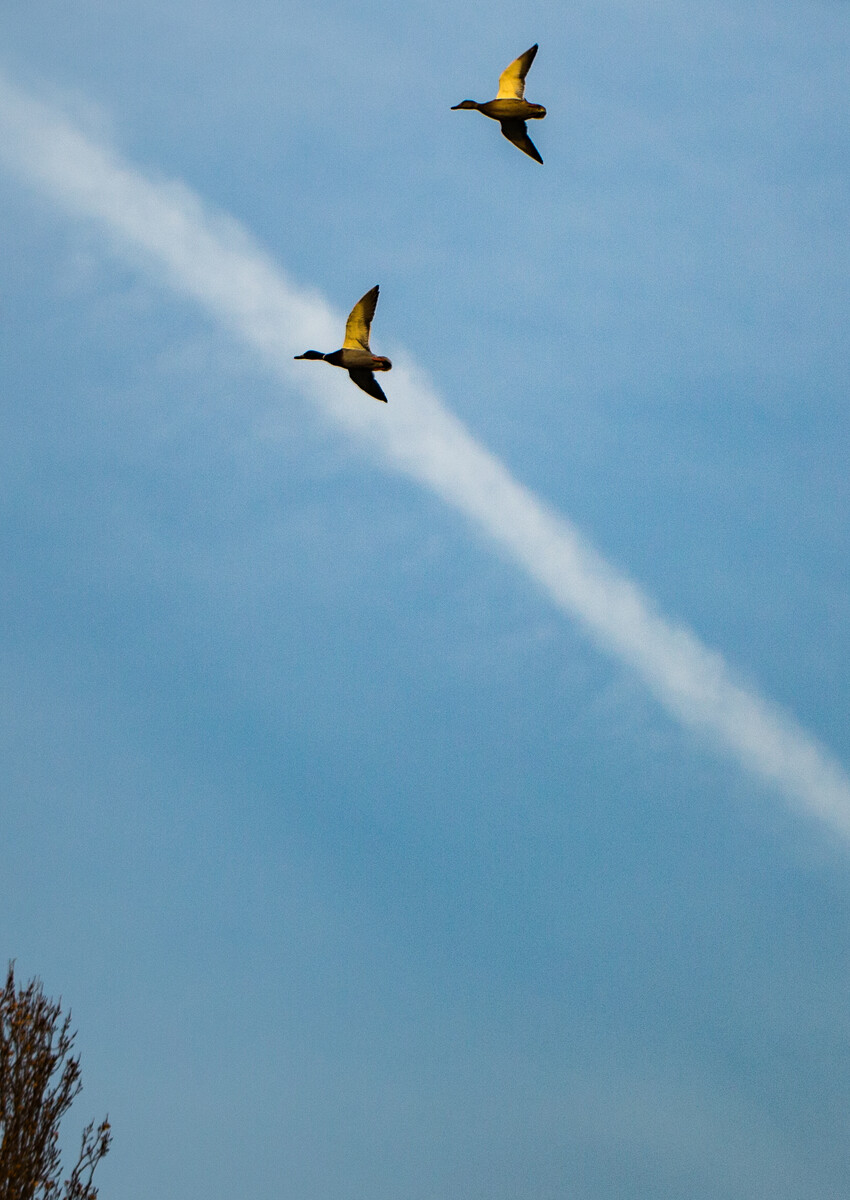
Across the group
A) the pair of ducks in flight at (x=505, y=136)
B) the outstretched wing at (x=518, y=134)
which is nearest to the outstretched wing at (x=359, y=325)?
the pair of ducks in flight at (x=505, y=136)

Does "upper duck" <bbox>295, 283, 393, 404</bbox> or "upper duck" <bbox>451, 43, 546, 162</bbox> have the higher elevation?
"upper duck" <bbox>451, 43, 546, 162</bbox>

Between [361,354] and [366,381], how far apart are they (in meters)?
0.64

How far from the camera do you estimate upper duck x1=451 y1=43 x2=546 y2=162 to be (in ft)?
80.2

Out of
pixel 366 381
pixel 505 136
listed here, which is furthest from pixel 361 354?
pixel 505 136

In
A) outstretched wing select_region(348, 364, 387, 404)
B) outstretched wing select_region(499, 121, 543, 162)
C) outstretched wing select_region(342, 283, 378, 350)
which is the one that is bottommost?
outstretched wing select_region(348, 364, 387, 404)

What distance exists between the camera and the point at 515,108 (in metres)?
24.5

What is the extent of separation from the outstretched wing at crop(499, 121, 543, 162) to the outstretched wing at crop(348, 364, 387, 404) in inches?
240

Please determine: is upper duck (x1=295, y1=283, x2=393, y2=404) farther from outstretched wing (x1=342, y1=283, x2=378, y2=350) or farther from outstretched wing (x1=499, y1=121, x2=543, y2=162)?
outstretched wing (x1=499, y1=121, x2=543, y2=162)

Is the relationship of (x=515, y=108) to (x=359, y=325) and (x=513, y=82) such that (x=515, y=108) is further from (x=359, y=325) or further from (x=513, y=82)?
(x=359, y=325)

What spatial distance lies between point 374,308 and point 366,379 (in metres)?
1.87

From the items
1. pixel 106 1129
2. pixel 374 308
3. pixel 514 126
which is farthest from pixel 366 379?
pixel 106 1129

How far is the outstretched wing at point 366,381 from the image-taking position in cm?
2517

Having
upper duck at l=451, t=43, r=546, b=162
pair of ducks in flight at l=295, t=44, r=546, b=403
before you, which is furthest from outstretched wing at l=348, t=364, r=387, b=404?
upper duck at l=451, t=43, r=546, b=162

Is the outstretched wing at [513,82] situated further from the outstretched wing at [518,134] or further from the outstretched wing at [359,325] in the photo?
the outstretched wing at [359,325]
